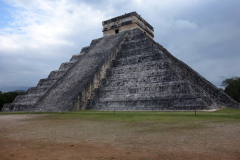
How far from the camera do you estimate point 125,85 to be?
13797 mm

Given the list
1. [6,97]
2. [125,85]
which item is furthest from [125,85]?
[6,97]

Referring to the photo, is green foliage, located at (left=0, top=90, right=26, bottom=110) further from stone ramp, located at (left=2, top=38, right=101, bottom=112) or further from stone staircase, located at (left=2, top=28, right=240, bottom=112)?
stone staircase, located at (left=2, top=28, right=240, bottom=112)

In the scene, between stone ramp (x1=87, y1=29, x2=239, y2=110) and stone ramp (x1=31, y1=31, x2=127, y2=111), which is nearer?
stone ramp (x1=87, y1=29, x2=239, y2=110)

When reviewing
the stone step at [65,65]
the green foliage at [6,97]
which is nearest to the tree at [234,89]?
the stone step at [65,65]

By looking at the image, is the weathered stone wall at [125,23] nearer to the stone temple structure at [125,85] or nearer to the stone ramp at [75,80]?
the stone ramp at [75,80]

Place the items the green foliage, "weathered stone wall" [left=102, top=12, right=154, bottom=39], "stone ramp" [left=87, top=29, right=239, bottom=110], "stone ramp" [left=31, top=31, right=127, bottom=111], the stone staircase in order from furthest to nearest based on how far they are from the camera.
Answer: the green foliage
"weathered stone wall" [left=102, top=12, right=154, bottom=39]
"stone ramp" [left=31, top=31, right=127, bottom=111]
the stone staircase
"stone ramp" [left=87, top=29, right=239, bottom=110]

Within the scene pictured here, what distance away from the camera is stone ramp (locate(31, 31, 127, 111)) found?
547 inches

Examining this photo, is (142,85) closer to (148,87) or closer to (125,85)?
(148,87)

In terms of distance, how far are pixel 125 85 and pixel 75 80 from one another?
4.34 m

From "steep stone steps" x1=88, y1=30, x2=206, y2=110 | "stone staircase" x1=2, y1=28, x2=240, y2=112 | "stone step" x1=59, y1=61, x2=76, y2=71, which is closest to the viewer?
"steep stone steps" x1=88, y1=30, x2=206, y2=110

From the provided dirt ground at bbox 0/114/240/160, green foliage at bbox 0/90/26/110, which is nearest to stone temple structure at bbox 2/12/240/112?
dirt ground at bbox 0/114/240/160

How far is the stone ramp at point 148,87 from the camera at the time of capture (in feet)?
36.9

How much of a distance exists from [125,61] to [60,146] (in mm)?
12204

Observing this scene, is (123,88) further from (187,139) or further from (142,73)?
(187,139)
